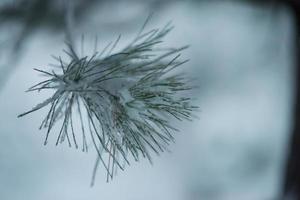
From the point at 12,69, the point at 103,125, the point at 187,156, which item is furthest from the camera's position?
the point at 187,156

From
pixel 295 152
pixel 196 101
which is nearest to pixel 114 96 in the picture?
pixel 196 101

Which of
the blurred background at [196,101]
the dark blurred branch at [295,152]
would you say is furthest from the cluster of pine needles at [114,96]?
the dark blurred branch at [295,152]

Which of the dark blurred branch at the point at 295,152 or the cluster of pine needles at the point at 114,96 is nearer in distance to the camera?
the cluster of pine needles at the point at 114,96

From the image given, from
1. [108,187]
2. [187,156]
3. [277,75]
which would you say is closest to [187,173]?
[187,156]

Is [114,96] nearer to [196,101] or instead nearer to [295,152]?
[196,101]

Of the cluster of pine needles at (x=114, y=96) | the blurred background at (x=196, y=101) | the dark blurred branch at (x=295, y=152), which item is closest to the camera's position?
the cluster of pine needles at (x=114, y=96)

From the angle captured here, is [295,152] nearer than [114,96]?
No

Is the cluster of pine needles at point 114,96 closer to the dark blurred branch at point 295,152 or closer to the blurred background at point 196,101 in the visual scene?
the blurred background at point 196,101

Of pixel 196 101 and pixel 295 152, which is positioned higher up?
pixel 196 101

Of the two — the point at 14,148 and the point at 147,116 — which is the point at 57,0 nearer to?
the point at 14,148
